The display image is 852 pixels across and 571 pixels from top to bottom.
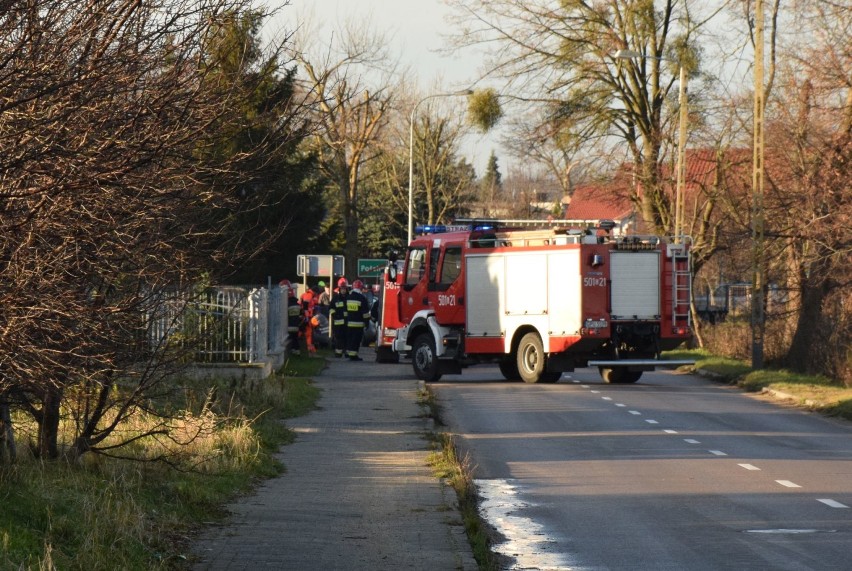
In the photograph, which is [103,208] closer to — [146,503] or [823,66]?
[146,503]

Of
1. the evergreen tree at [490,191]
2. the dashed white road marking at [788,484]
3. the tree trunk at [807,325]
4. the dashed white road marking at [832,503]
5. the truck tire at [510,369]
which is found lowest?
the dashed white road marking at [832,503]

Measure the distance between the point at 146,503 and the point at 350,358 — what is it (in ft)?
74.2

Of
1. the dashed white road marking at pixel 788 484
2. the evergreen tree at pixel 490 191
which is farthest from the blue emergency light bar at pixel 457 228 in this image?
the evergreen tree at pixel 490 191

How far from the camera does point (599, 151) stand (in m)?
39.2

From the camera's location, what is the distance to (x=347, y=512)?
9719mm

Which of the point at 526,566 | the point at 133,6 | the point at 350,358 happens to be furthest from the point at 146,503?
the point at 350,358

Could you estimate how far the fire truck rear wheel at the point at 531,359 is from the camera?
24.4 metres

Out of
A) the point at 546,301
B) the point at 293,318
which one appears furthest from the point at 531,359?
the point at 293,318

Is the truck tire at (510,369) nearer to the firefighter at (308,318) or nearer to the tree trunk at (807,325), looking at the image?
the tree trunk at (807,325)

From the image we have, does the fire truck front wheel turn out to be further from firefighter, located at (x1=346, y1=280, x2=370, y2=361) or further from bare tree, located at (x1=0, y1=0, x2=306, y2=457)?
bare tree, located at (x1=0, y1=0, x2=306, y2=457)

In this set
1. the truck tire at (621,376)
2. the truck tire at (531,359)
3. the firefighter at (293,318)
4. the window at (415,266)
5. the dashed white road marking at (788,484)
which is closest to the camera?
the dashed white road marking at (788,484)

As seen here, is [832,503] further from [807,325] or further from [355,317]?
[355,317]

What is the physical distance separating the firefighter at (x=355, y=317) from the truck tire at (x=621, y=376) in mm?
7327

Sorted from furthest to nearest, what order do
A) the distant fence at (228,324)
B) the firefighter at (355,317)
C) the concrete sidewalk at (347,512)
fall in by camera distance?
the firefighter at (355,317) → the distant fence at (228,324) → the concrete sidewalk at (347,512)
